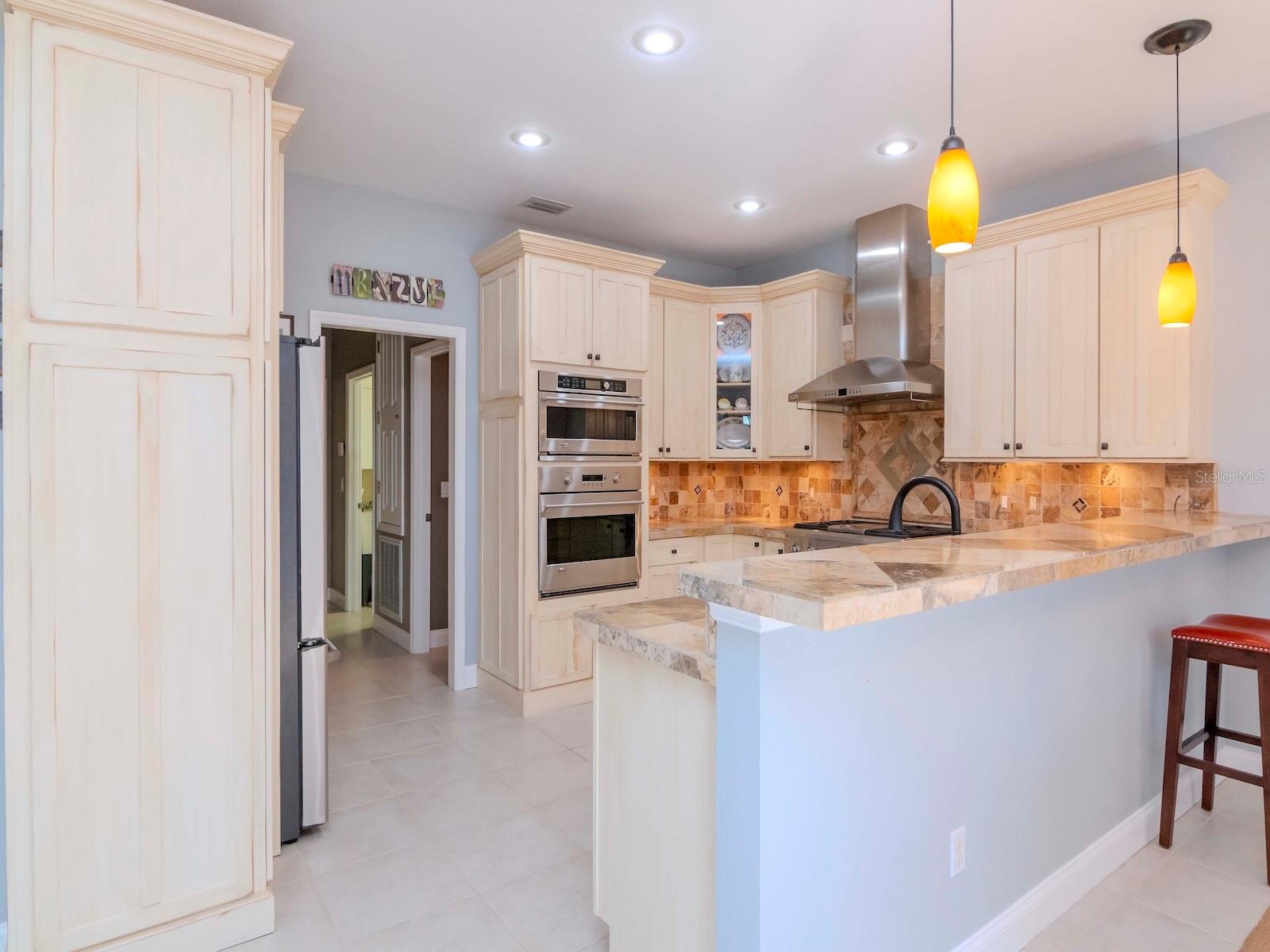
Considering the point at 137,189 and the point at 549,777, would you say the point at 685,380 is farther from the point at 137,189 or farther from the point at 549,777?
the point at 137,189

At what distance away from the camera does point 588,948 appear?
1.96 metres

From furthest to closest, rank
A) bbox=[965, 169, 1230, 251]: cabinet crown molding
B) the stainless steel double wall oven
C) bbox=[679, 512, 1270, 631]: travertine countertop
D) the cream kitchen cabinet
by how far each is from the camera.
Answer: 1. the cream kitchen cabinet
2. the stainless steel double wall oven
3. bbox=[965, 169, 1230, 251]: cabinet crown molding
4. bbox=[679, 512, 1270, 631]: travertine countertop

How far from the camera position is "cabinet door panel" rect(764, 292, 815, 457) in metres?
4.68

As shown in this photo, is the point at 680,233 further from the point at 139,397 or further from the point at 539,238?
the point at 139,397

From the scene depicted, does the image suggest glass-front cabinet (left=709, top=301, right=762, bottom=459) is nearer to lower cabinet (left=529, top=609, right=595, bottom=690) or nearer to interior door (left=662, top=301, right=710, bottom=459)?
interior door (left=662, top=301, right=710, bottom=459)

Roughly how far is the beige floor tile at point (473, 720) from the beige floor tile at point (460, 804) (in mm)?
562

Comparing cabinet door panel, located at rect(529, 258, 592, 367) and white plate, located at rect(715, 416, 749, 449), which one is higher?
cabinet door panel, located at rect(529, 258, 592, 367)

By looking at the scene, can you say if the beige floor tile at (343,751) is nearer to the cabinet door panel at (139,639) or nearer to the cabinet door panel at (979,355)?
the cabinet door panel at (139,639)

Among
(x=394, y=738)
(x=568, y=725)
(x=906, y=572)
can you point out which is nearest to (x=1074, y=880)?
(x=906, y=572)

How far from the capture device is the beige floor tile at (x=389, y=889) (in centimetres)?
212

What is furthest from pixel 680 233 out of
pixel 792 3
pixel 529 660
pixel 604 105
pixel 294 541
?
pixel 294 541

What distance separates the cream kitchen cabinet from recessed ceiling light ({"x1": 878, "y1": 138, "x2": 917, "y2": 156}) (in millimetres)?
1750

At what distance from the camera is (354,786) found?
9.81 ft

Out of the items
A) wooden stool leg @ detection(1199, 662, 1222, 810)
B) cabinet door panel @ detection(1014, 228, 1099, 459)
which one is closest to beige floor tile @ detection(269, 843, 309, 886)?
wooden stool leg @ detection(1199, 662, 1222, 810)
